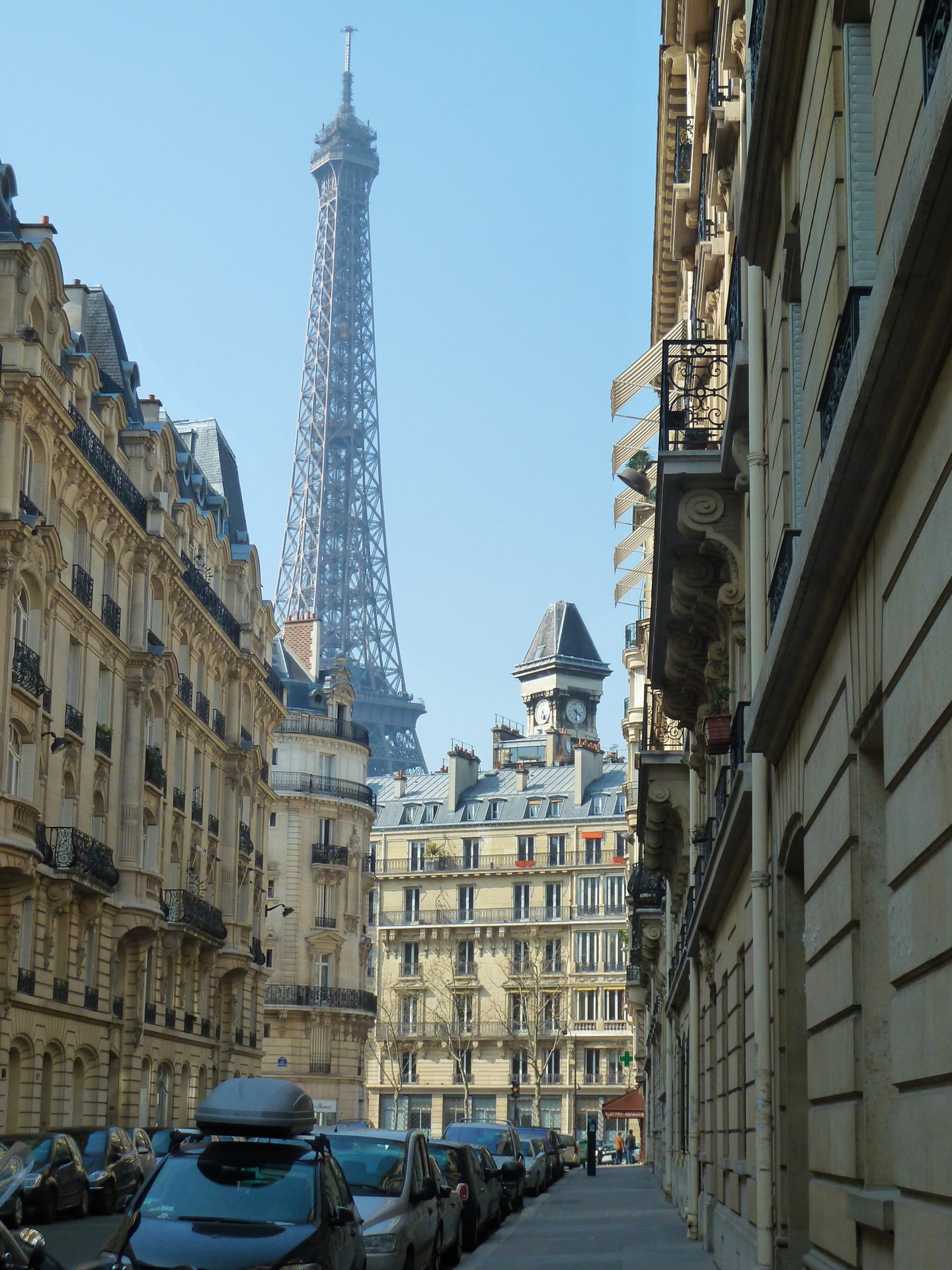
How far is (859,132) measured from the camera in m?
10.1

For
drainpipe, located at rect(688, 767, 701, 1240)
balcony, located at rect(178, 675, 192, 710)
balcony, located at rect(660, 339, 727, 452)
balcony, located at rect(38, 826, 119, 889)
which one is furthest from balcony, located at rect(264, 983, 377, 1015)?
balcony, located at rect(660, 339, 727, 452)

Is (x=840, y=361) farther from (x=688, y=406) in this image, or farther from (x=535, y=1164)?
(x=535, y=1164)

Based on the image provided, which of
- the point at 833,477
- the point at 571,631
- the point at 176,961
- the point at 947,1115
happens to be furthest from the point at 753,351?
the point at 571,631

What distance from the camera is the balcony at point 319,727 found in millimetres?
86312

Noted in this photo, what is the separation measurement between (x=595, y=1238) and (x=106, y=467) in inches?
1014

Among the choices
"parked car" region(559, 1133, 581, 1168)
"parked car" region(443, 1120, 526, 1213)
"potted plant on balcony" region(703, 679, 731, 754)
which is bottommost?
"parked car" region(559, 1133, 581, 1168)

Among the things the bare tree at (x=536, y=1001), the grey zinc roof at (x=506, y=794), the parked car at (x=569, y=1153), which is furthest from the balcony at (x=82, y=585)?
the grey zinc roof at (x=506, y=794)

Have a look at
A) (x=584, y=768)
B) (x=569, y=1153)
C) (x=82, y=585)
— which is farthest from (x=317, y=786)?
(x=82, y=585)

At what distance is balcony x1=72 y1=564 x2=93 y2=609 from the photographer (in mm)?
43844

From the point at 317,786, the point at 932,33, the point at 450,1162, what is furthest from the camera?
the point at 317,786

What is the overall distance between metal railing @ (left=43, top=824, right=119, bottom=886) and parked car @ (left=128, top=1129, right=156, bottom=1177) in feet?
29.5

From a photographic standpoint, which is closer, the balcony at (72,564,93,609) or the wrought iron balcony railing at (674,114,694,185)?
the wrought iron balcony railing at (674,114,694,185)

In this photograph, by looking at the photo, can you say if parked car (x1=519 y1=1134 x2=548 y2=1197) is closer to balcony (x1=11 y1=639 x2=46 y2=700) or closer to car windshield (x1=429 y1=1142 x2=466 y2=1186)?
balcony (x1=11 y1=639 x2=46 y2=700)

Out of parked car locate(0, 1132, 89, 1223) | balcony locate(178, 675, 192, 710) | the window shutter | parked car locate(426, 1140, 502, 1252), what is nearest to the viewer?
the window shutter
